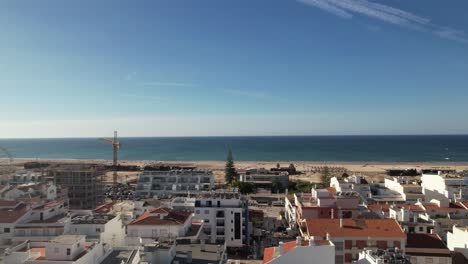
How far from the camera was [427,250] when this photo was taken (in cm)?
3275

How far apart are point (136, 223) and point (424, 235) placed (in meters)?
25.6

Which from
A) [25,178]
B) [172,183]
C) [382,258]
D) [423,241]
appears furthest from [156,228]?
[172,183]

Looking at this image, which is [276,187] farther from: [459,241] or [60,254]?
[60,254]

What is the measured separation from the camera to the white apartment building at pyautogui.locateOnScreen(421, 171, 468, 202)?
56472 mm

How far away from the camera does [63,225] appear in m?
33.7

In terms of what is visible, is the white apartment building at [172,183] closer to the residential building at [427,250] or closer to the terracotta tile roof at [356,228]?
the terracotta tile roof at [356,228]

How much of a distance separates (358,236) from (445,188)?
3219cm

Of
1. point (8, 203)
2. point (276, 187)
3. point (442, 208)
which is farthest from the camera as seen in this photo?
point (276, 187)

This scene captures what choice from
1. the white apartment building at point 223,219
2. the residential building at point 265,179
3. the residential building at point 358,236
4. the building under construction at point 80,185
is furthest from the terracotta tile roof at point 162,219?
the residential building at point 265,179

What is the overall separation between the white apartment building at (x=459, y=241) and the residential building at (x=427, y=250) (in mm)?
1577

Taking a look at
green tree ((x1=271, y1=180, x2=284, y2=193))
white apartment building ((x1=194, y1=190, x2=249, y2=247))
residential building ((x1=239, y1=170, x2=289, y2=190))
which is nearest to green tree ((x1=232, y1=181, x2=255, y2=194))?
green tree ((x1=271, y1=180, x2=284, y2=193))

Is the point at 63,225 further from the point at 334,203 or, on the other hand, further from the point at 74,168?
the point at 74,168

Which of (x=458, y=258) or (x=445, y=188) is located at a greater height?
(x=445, y=188)

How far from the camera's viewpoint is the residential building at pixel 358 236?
3331 centimetres
